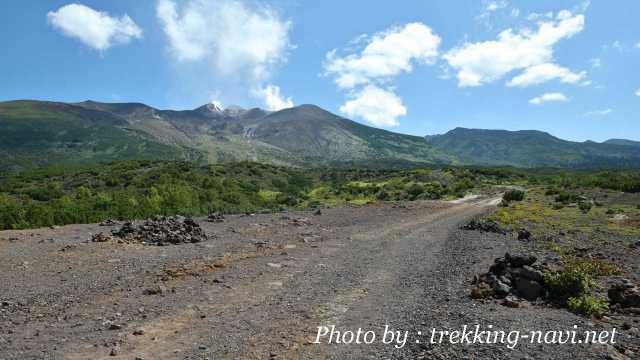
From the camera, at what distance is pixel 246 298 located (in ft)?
38.7

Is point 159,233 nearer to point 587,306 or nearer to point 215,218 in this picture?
point 215,218

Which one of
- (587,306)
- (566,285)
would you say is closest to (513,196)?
(566,285)

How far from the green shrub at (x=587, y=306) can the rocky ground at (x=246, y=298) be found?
0.33m

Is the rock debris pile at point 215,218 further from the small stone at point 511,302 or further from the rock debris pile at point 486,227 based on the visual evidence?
the small stone at point 511,302

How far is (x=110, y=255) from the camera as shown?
17031 millimetres

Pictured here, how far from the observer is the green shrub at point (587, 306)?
995 centimetres

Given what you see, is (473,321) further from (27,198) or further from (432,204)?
(27,198)

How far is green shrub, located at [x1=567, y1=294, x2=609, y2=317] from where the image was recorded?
9.95 meters

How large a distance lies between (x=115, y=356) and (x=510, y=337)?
7341 mm

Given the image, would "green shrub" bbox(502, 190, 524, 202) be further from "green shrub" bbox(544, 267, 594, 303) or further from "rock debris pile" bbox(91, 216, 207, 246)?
"green shrub" bbox(544, 267, 594, 303)

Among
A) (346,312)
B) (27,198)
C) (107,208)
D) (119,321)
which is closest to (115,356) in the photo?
(119,321)

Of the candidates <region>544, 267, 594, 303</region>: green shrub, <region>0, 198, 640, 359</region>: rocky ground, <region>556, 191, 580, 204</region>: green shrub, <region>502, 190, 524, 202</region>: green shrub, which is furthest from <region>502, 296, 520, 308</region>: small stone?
<region>556, 191, 580, 204</region>: green shrub

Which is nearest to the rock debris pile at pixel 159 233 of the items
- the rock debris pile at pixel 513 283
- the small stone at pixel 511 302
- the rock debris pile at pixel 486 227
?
the rock debris pile at pixel 513 283

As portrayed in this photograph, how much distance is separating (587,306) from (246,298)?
26.7ft
